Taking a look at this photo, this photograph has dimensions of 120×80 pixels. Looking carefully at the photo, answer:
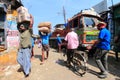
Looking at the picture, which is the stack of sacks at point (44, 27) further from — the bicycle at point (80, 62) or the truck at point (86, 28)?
the bicycle at point (80, 62)

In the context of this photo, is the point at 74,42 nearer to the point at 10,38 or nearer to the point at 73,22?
the point at 73,22

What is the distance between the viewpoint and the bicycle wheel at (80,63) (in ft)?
28.6

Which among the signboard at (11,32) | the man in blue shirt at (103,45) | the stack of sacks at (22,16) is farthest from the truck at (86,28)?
the signboard at (11,32)

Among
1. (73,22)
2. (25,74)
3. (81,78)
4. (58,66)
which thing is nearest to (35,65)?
(58,66)

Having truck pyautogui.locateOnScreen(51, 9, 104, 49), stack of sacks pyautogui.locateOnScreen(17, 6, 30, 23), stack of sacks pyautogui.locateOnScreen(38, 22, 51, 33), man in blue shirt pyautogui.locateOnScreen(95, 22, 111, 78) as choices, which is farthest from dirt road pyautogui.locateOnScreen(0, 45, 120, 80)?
truck pyautogui.locateOnScreen(51, 9, 104, 49)

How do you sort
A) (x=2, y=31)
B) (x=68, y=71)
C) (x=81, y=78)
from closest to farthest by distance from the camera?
(x=81, y=78)
(x=68, y=71)
(x=2, y=31)

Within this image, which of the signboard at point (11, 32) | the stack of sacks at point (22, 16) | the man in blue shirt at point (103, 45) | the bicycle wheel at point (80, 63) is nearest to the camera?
the man in blue shirt at point (103, 45)

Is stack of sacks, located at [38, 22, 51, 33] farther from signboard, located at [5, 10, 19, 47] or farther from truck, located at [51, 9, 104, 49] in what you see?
signboard, located at [5, 10, 19, 47]

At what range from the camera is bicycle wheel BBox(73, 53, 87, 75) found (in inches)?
343

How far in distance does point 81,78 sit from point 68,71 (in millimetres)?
1182

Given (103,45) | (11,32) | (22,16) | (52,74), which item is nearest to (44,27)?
(22,16)

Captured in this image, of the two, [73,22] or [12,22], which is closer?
[73,22]

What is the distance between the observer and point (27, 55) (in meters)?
8.77

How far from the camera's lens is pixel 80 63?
9.18 m
